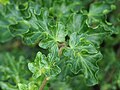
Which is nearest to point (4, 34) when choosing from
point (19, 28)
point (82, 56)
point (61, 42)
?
point (19, 28)

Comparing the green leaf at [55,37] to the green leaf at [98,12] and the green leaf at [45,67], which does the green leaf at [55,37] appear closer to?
the green leaf at [45,67]

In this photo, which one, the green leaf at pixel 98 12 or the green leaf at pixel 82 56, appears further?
the green leaf at pixel 98 12

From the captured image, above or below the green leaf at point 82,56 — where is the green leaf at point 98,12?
above

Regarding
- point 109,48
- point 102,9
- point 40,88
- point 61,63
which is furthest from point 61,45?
point 109,48

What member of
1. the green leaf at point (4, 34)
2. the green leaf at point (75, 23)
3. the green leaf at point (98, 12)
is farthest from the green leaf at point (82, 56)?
the green leaf at point (4, 34)

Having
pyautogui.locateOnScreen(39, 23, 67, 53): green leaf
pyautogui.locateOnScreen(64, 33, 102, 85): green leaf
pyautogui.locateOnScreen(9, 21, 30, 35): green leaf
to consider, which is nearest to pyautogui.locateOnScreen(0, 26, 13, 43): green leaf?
pyautogui.locateOnScreen(9, 21, 30, 35): green leaf

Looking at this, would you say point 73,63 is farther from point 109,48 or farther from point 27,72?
point 109,48
